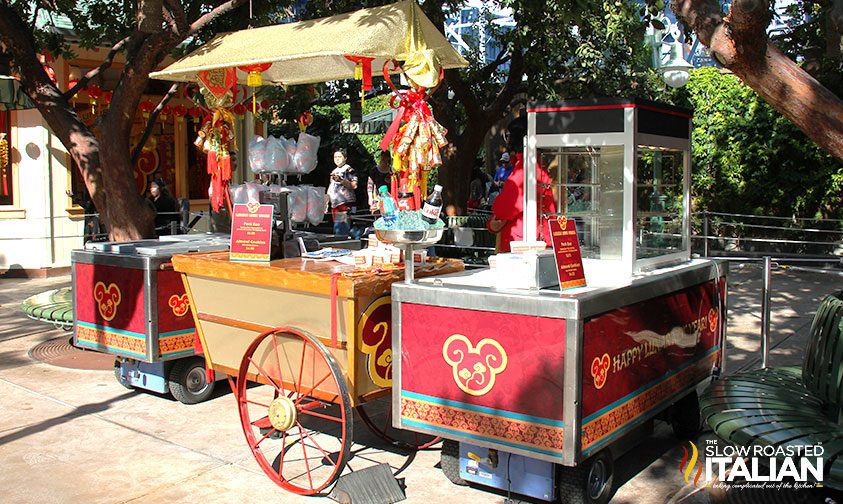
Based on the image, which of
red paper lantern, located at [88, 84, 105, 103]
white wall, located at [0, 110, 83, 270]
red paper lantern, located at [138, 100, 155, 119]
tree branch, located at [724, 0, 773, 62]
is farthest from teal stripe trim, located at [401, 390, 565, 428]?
red paper lantern, located at [138, 100, 155, 119]

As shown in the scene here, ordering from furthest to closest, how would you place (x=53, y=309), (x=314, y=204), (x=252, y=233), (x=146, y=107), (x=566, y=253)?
(x=146, y=107)
(x=53, y=309)
(x=314, y=204)
(x=252, y=233)
(x=566, y=253)

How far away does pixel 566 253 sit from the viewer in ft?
14.2

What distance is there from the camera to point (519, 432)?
411cm

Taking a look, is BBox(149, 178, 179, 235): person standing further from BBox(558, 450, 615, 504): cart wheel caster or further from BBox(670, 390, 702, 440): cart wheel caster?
BBox(558, 450, 615, 504): cart wheel caster

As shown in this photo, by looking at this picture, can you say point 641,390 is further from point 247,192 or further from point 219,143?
point 219,143

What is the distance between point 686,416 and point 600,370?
173cm

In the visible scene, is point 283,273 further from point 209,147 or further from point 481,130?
point 481,130

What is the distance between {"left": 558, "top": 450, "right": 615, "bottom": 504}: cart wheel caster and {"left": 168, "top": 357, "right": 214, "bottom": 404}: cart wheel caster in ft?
10.5

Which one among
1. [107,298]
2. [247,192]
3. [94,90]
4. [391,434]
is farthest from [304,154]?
[94,90]

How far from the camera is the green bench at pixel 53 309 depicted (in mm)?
7383

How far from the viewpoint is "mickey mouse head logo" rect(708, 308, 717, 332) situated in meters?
5.60

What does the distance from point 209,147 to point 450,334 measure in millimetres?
3722

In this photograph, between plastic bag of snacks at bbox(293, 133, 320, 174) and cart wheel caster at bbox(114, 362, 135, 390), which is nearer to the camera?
cart wheel caster at bbox(114, 362, 135, 390)

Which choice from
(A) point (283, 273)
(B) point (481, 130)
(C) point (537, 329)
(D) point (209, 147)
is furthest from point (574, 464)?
(B) point (481, 130)
